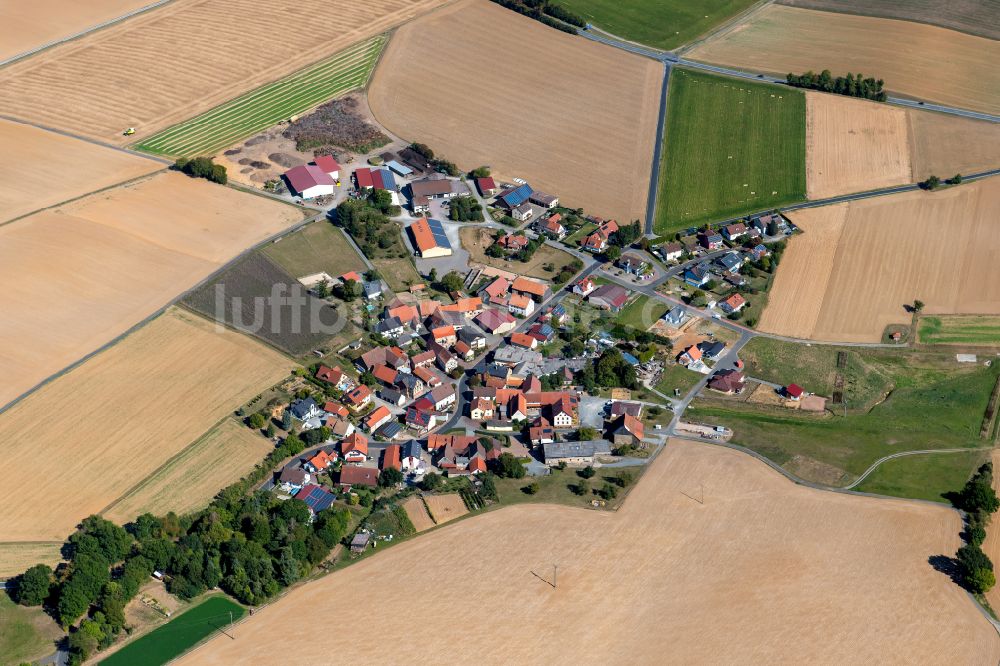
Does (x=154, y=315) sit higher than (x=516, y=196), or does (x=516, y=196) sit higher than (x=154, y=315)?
(x=516, y=196)

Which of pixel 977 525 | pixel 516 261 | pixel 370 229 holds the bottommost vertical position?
pixel 977 525

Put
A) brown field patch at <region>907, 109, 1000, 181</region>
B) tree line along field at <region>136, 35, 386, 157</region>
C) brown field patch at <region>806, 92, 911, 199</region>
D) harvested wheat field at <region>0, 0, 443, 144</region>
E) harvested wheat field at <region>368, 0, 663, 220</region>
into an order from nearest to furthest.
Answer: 1. brown field patch at <region>806, 92, 911, 199</region>
2. harvested wheat field at <region>368, 0, 663, 220</region>
3. brown field patch at <region>907, 109, 1000, 181</region>
4. tree line along field at <region>136, 35, 386, 157</region>
5. harvested wheat field at <region>0, 0, 443, 144</region>

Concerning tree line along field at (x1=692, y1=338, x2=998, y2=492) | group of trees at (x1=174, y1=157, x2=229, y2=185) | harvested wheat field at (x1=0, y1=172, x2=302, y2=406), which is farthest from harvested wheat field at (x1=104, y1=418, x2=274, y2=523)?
group of trees at (x1=174, y1=157, x2=229, y2=185)

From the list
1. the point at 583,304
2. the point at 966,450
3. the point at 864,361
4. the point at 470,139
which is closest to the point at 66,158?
the point at 470,139

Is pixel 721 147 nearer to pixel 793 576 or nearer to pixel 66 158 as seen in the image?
pixel 793 576

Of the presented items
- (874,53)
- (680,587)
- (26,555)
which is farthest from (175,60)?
(680,587)

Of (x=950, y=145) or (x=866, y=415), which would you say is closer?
(x=866, y=415)

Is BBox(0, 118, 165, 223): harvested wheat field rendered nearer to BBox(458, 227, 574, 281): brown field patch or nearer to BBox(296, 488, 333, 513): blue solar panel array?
BBox(458, 227, 574, 281): brown field patch

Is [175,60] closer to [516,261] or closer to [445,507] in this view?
[516,261]
